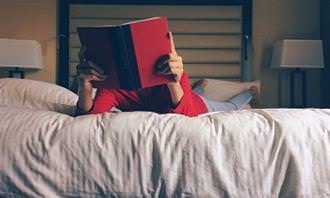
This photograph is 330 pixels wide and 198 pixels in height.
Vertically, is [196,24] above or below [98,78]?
above

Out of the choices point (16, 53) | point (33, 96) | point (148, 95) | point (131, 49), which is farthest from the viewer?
point (16, 53)

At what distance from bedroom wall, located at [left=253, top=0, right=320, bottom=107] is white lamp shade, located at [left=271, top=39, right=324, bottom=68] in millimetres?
332

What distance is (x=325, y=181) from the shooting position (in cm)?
110

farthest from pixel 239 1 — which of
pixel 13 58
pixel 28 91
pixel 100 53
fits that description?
pixel 100 53

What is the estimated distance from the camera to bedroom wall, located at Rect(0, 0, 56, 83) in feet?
12.5

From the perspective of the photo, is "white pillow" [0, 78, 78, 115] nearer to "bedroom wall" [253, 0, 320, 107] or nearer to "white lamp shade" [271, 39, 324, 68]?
"white lamp shade" [271, 39, 324, 68]

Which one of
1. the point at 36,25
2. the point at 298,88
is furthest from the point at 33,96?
the point at 298,88

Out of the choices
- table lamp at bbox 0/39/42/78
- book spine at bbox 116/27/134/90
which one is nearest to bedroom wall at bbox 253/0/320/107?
table lamp at bbox 0/39/42/78

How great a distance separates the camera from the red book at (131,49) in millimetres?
1360

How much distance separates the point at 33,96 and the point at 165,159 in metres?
1.04

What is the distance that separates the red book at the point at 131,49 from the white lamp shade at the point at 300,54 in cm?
224

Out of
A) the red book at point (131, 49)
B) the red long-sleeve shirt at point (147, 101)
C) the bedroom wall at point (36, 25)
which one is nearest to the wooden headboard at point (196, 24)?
the bedroom wall at point (36, 25)

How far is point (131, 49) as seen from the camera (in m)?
1.38

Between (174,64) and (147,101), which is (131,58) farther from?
(147,101)
